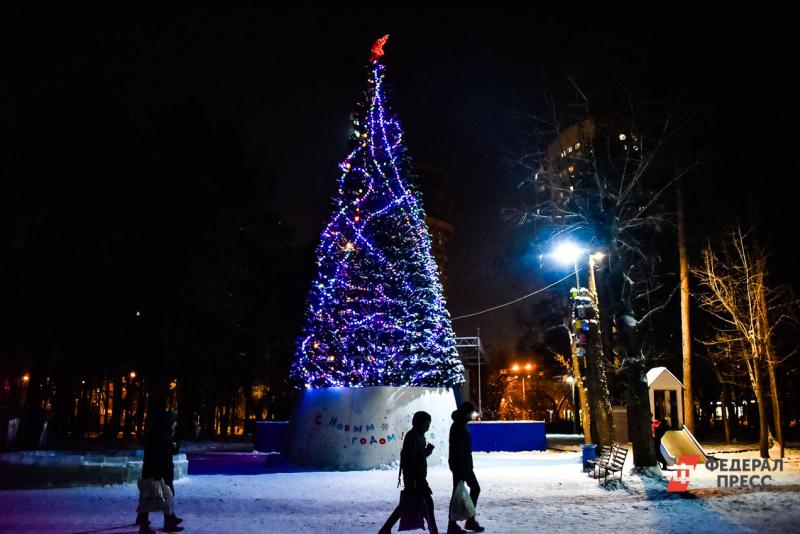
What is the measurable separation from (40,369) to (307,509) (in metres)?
20.2

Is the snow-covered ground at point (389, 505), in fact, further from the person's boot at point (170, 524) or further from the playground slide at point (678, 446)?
the playground slide at point (678, 446)

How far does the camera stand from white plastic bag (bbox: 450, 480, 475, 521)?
8.68 meters

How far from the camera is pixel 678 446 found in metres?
19.2

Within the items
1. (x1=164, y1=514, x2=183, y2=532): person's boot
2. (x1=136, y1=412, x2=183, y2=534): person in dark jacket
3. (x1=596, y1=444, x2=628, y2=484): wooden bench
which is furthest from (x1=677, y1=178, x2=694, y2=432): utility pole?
(x1=164, y1=514, x2=183, y2=532): person's boot

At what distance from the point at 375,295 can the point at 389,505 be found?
30.5 ft

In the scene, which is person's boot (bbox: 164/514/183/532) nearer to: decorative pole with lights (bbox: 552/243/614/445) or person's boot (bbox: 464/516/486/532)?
Result: person's boot (bbox: 464/516/486/532)

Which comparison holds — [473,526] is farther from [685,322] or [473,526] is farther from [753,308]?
[753,308]

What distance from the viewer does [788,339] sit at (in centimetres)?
3106

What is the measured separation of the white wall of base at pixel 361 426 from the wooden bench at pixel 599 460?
486cm

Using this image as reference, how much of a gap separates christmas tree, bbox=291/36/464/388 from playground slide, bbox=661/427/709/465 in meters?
6.24

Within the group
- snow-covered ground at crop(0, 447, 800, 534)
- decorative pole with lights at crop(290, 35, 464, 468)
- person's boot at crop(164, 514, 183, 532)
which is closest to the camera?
person's boot at crop(164, 514, 183, 532)

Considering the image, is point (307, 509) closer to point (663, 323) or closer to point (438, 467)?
point (438, 467)

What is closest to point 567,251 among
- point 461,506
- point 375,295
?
point 375,295

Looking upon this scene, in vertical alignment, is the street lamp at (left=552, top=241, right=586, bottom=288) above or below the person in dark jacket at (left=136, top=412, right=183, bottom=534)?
above
